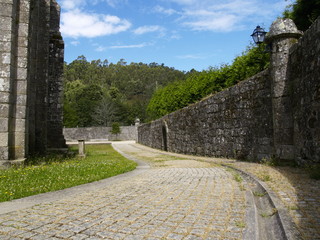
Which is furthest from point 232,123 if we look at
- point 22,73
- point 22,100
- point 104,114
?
point 104,114

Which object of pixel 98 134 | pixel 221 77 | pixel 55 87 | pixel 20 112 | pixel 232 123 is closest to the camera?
pixel 20 112

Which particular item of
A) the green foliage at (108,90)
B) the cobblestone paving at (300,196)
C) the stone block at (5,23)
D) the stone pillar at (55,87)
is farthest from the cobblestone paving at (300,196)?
the green foliage at (108,90)

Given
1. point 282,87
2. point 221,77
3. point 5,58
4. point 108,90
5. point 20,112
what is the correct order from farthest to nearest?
point 108,90 < point 221,77 < point 20,112 < point 5,58 < point 282,87

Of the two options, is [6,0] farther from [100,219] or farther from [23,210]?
[100,219]

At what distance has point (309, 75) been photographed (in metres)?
5.92

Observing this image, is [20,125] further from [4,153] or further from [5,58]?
[5,58]

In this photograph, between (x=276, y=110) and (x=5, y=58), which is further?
(x=5, y=58)

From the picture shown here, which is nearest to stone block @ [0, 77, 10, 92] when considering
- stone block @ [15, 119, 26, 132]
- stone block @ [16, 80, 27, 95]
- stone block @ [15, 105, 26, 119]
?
stone block @ [16, 80, 27, 95]

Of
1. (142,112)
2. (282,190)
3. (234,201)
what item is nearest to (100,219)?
(234,201)

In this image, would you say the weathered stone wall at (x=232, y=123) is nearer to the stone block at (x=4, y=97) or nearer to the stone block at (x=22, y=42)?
the stone block at (x=22, y=42)

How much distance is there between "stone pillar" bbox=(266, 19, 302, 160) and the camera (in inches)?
277

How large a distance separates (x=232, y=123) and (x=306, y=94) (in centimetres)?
369

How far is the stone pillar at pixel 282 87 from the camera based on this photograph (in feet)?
23.1

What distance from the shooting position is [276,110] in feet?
23.9
